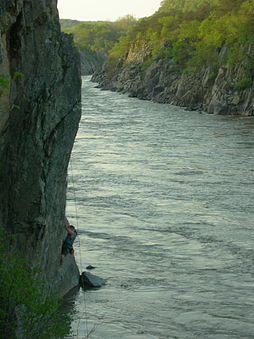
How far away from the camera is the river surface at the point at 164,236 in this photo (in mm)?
21828

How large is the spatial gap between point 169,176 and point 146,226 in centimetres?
1160

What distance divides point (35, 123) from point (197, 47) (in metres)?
97.5

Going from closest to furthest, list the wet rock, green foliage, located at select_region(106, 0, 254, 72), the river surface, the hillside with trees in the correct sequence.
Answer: the river surface
the wet rock
the hillside with trees
green foliage, located at select_region(106, 0, 254, 72)

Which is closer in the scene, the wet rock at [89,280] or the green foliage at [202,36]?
the wet rock at [89,280]

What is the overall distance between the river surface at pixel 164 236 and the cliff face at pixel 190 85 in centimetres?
2684

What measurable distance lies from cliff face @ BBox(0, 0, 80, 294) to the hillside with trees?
219 ft

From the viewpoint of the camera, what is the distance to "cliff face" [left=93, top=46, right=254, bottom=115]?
8475cm

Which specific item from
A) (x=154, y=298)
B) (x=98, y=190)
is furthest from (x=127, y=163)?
(x=154, y=298)

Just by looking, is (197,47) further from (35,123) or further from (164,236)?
(35,123)

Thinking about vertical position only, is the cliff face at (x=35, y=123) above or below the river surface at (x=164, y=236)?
above

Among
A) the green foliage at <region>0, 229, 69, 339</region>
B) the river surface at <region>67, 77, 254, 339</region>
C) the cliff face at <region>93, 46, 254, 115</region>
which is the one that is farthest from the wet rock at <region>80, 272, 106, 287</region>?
the cliff face at <region>93, 46, 254, 115</region>

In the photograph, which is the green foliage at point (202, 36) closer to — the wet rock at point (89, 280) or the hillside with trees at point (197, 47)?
the hillside with trees at point (197, 47)

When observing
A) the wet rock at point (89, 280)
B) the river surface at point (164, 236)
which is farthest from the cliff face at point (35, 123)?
the wet rock at point (89, 280)

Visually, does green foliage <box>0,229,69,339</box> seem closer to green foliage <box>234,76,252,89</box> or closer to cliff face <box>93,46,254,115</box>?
cliff face <box>93,46,254,115</box>
